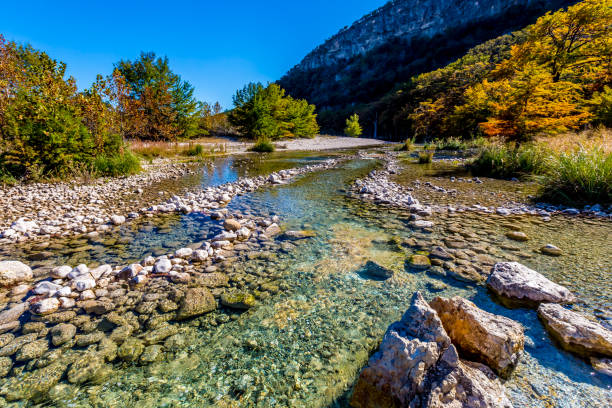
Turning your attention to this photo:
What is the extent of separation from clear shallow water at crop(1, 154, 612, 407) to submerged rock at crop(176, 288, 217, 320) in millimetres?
113

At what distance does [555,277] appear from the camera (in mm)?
2678

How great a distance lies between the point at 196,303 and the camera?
8.12ft

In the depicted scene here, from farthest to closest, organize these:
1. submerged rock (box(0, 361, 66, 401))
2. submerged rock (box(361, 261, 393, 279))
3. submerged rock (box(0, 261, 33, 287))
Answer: submerged rock (box(361, 261, 393, 279)) → submerged rock (box(0, 261, 33, 287)) → submerged rock (box(0, 361, 66, 401))

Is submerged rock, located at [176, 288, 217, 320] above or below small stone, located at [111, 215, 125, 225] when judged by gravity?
below

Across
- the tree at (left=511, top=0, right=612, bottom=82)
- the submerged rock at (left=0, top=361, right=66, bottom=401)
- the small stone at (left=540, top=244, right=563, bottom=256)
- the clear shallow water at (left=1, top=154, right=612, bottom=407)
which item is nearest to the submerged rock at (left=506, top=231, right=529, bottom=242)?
the clear shallow water at (left=1, top=154, right=612, bottom=407)

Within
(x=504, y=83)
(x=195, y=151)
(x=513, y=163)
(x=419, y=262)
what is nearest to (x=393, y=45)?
(x=504, y=83)

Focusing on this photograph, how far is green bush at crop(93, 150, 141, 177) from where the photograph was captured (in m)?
9.74

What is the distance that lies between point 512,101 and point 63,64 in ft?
67.7

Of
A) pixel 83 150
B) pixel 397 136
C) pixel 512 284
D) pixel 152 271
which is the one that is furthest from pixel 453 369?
pixel 397 136

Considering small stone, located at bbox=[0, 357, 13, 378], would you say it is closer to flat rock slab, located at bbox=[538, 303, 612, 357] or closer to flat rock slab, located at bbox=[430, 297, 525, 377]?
flat rock slab, located at bbox=[430, 297, 525, 377]

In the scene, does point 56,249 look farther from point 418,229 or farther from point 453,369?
point 418,229

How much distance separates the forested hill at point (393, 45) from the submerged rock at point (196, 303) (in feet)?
250

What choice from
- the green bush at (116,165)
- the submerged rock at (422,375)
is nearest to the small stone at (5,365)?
the submerged rock at (422,375)

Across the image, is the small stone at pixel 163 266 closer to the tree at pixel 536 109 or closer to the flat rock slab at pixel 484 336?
the flat rock slab at pixel 484 336
